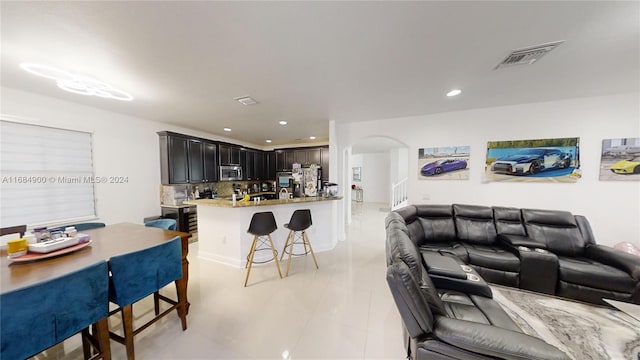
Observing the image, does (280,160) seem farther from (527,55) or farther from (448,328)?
(448,328)

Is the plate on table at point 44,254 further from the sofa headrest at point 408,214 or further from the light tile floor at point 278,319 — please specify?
the sofa headrest at point 408,214

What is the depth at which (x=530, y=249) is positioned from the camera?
2.40 m

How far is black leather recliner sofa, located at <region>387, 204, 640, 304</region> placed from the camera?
206 cm

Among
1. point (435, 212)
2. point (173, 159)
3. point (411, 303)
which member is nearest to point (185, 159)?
point (173, 159)

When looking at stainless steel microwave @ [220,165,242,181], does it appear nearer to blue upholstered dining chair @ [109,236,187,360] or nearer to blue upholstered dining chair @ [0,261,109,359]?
blue upholstered dining chair @ [109,236,187,360]

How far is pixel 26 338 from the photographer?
1.05 meters

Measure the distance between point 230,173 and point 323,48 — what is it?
15.8ft

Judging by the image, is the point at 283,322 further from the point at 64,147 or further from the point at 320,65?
the point at 64,147

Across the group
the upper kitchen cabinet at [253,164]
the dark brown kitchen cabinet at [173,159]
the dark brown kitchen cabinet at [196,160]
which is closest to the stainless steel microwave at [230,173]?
the upper kitchen cabinet at [253,164]

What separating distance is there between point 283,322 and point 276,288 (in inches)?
25.0

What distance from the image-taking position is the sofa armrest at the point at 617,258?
6.42ft

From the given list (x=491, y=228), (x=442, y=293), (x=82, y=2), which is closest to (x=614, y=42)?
(x=491, y=228)

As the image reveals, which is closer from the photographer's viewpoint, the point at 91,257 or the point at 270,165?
the point at 91,257

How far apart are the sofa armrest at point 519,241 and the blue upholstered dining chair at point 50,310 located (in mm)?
4181
